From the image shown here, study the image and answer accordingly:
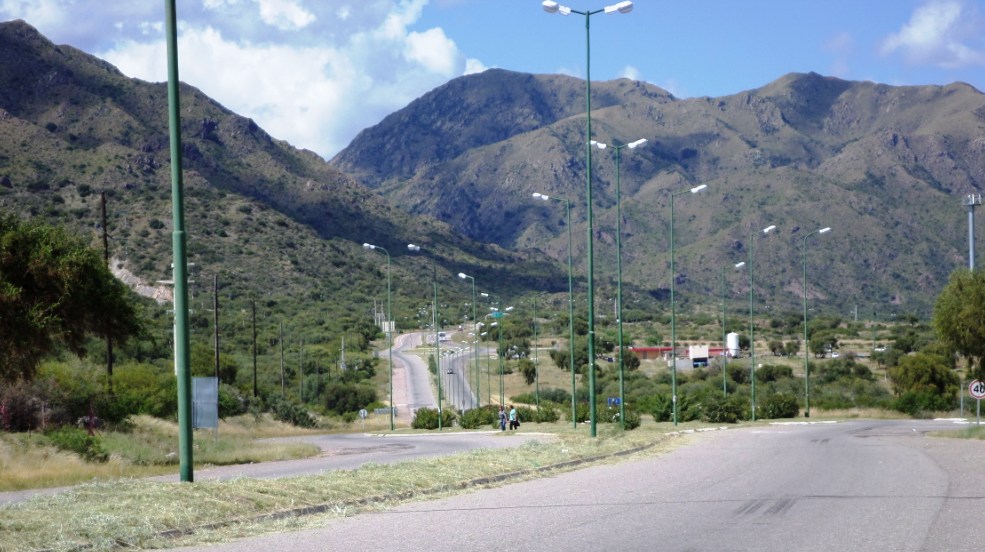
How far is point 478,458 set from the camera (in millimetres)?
22531

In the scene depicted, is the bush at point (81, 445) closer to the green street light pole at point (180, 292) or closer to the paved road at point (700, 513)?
the paved road at point (700, 513)

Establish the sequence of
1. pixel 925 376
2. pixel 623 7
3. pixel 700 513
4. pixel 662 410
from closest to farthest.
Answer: pixel 700 513, pixel 623 7, pixel 662 410, pixel 925 376

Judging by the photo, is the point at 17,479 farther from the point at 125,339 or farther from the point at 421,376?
the point at 421,376

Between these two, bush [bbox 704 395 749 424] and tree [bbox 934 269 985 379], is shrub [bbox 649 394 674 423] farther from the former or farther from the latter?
tree [bbox 934 269 985 379]

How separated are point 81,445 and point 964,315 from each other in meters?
28.4

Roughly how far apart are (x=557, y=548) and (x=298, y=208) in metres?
117

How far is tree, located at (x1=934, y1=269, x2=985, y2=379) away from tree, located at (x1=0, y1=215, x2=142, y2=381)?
90.0 ft

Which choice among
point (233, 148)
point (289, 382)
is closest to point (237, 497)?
point (289, 382)

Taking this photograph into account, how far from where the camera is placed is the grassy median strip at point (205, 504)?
38.0 feet

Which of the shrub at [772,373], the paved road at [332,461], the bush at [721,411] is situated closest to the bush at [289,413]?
the paved road at [332,461]

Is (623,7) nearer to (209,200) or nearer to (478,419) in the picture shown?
(478,419)

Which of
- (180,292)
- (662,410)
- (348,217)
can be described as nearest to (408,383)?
Answer: (348,217)

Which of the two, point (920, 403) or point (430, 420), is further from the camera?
point (920, 403)

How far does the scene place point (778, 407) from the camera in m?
60.3
